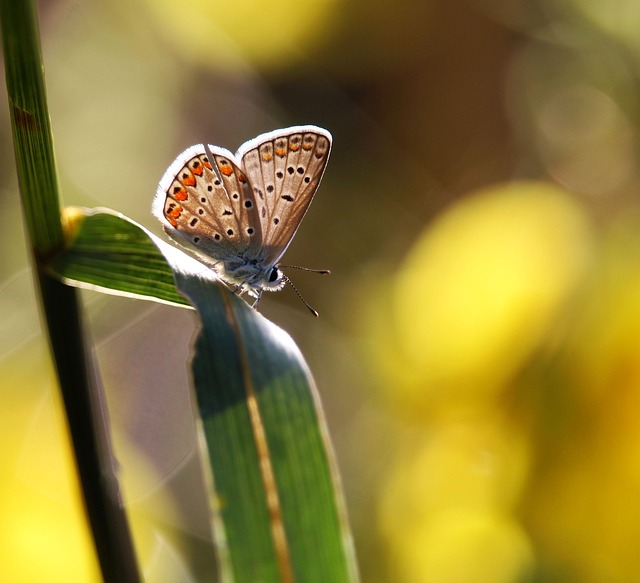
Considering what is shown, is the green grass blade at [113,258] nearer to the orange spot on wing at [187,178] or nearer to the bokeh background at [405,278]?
the bokeh background at [405,278]

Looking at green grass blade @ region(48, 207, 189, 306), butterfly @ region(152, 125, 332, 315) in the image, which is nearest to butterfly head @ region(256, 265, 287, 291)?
butterfly @ region(152, 125, 332, 315)

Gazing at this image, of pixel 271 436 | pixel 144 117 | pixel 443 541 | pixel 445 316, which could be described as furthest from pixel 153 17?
pixel 271 436

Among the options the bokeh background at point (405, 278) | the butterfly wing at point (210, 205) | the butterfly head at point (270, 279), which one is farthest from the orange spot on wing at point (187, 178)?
the bokeh background at point (405, 278)

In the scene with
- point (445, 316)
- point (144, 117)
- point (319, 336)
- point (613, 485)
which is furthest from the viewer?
point (144, 117)

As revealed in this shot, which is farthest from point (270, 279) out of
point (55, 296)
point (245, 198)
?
point (55, 296)

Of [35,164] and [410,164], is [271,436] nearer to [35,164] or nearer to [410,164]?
[35,164]

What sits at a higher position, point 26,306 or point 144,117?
point 144,117

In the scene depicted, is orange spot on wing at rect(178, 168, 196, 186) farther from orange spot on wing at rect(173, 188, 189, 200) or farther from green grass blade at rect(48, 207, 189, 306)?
green grass blade at rect(48, 207, 189, 306)
